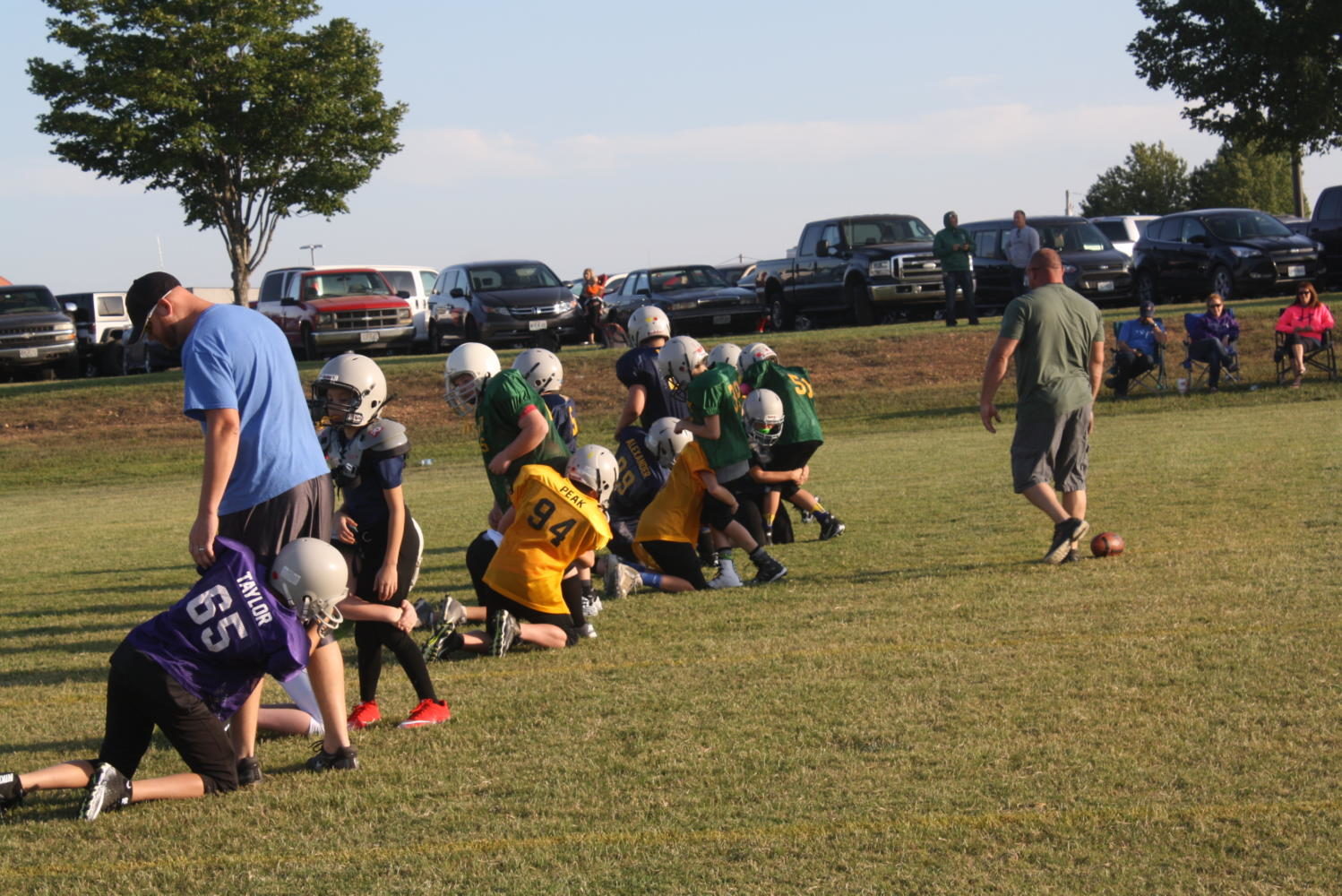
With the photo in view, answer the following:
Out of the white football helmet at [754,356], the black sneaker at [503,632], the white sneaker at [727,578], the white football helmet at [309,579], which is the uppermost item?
the white football helmet at [754,356]

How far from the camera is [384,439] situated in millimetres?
6449

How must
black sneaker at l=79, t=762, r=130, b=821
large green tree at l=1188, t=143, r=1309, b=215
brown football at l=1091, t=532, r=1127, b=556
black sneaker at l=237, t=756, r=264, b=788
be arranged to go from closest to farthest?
black sneaker at l=79, t=762, r=130, b=821
black sneaker at l=237, t=756, r=264, b=788
brown football at l=1091, t=532, r=1127, b=556
large green tree at l=1188, t=143, r=1309, b=215

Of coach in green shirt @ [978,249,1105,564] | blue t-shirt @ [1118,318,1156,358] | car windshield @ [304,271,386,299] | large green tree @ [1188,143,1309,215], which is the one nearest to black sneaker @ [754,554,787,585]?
coach in green shirt @ [978,249,1105,564]

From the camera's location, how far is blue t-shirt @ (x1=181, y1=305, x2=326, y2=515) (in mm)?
5480

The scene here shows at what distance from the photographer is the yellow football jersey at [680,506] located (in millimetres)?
9641

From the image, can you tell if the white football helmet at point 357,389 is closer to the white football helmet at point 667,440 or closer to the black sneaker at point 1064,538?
the white football helmet at point 667,440

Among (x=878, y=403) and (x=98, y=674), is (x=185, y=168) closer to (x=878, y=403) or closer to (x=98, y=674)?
(x=878, y=403)

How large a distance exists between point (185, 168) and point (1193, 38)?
80.3 ft

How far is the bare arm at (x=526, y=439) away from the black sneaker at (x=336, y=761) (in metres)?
2.60

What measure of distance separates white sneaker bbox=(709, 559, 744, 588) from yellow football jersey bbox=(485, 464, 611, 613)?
6.07 ft

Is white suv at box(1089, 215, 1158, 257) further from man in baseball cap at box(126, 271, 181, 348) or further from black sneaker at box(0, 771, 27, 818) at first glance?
black sneaker at box(0, 771, 27, 818)

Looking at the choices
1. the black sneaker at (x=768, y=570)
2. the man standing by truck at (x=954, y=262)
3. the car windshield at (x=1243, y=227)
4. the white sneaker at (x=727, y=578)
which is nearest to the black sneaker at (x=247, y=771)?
the white sneaker at (x=727, y=578)

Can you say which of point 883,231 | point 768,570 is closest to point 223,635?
point 768,570

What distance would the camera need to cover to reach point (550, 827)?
16.3ft
